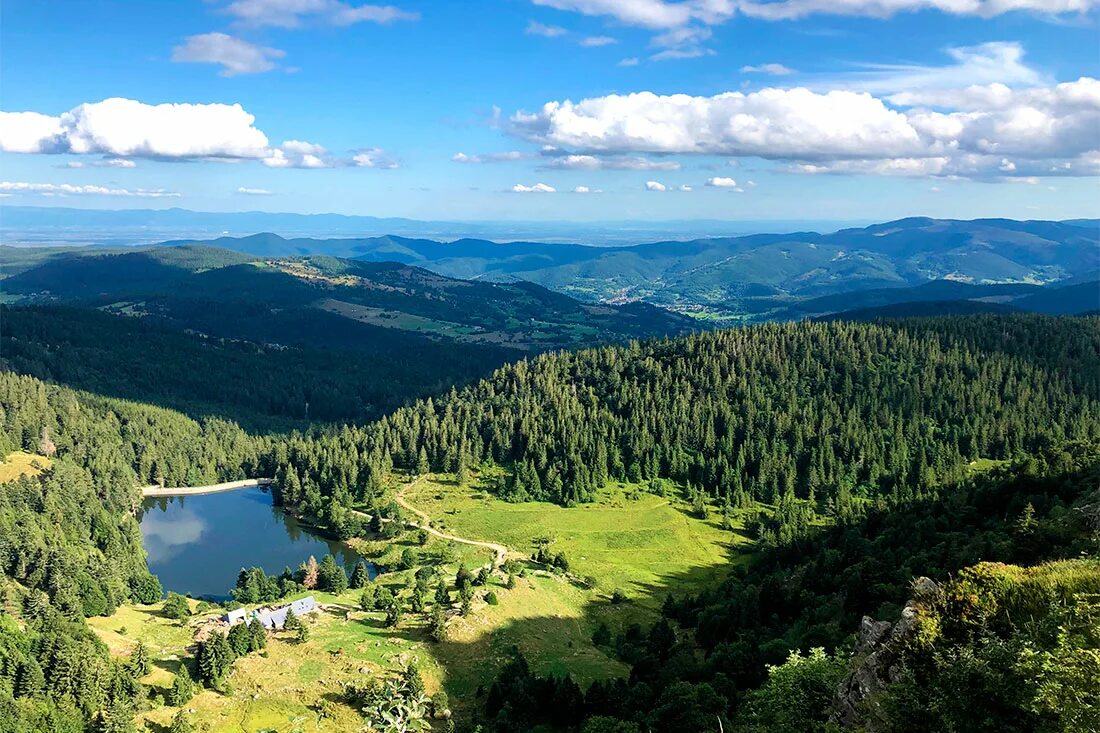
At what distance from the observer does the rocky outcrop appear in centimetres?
3941

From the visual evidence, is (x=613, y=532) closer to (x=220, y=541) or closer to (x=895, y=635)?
(x=220, y=541)

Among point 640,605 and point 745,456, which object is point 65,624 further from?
point 745,456

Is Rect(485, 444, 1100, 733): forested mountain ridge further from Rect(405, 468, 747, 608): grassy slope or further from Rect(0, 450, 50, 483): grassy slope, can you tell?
Rect(0, 450, 50, 483): grassy slope

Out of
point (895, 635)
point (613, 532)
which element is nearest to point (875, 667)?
point (895, 635)

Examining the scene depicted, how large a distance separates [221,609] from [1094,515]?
113m

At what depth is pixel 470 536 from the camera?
150 m

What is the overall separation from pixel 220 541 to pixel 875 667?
491 ft

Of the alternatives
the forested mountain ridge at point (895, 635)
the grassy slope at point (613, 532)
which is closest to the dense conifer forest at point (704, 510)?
the forested mountain ridge at point (895, 635)

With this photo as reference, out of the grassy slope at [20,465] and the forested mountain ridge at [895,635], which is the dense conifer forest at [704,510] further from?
the grassy slope at [20,465]

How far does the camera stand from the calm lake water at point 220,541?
141 meters

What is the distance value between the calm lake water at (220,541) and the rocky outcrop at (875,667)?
10967 cm

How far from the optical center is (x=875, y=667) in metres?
40.4

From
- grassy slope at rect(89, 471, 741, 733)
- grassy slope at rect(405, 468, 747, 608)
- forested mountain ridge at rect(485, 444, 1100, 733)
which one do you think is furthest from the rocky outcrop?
grassy slope at rect(405, 468, 747, 608)

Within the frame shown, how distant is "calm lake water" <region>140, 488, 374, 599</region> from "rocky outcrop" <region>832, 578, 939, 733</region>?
360ft
